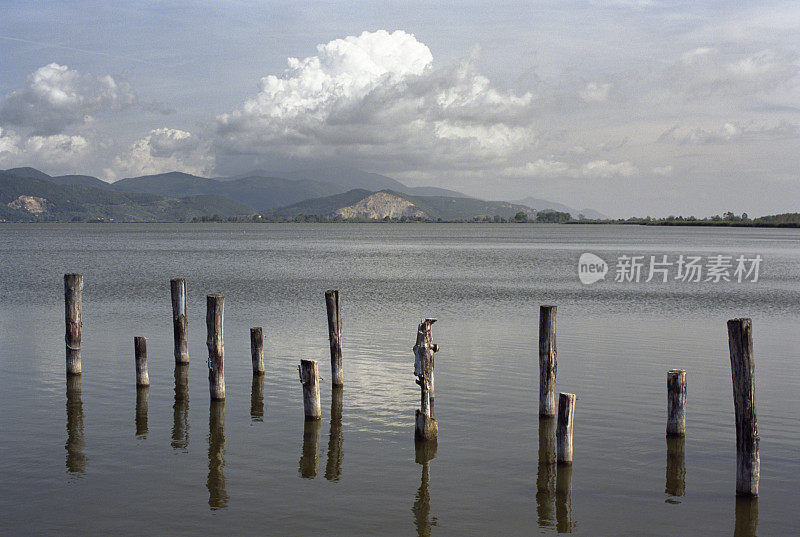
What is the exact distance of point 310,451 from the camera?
14500 mm

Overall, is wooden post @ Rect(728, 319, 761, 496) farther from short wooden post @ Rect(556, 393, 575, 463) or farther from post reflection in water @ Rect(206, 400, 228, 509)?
post reflection in water @ Rect(206, 400, 228, 509)

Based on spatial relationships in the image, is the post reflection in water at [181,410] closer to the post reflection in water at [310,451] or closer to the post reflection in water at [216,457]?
the post reflection in water at [216,457]

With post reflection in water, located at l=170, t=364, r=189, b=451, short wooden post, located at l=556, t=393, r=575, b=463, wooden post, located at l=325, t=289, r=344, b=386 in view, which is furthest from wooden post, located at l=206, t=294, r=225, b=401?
short wooden post, located at l=556, t=393, r=575, b=463

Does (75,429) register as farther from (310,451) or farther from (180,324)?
(180,324)

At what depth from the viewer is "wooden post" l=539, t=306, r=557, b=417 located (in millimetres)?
15836

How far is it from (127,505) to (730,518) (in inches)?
368

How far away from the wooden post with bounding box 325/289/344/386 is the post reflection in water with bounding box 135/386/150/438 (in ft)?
15.0

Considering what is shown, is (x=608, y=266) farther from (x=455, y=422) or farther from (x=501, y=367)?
(x=455, y=422)

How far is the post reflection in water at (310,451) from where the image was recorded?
1342 centimetres

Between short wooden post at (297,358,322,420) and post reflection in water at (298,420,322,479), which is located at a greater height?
short wooden post at (297,358,322,420)

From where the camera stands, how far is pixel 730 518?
11.6 meters

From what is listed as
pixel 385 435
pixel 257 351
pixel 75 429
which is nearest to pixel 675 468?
pixel 385 435

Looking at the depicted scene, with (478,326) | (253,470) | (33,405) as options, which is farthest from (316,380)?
(478,326)

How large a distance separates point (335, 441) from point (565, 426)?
4.67 m
